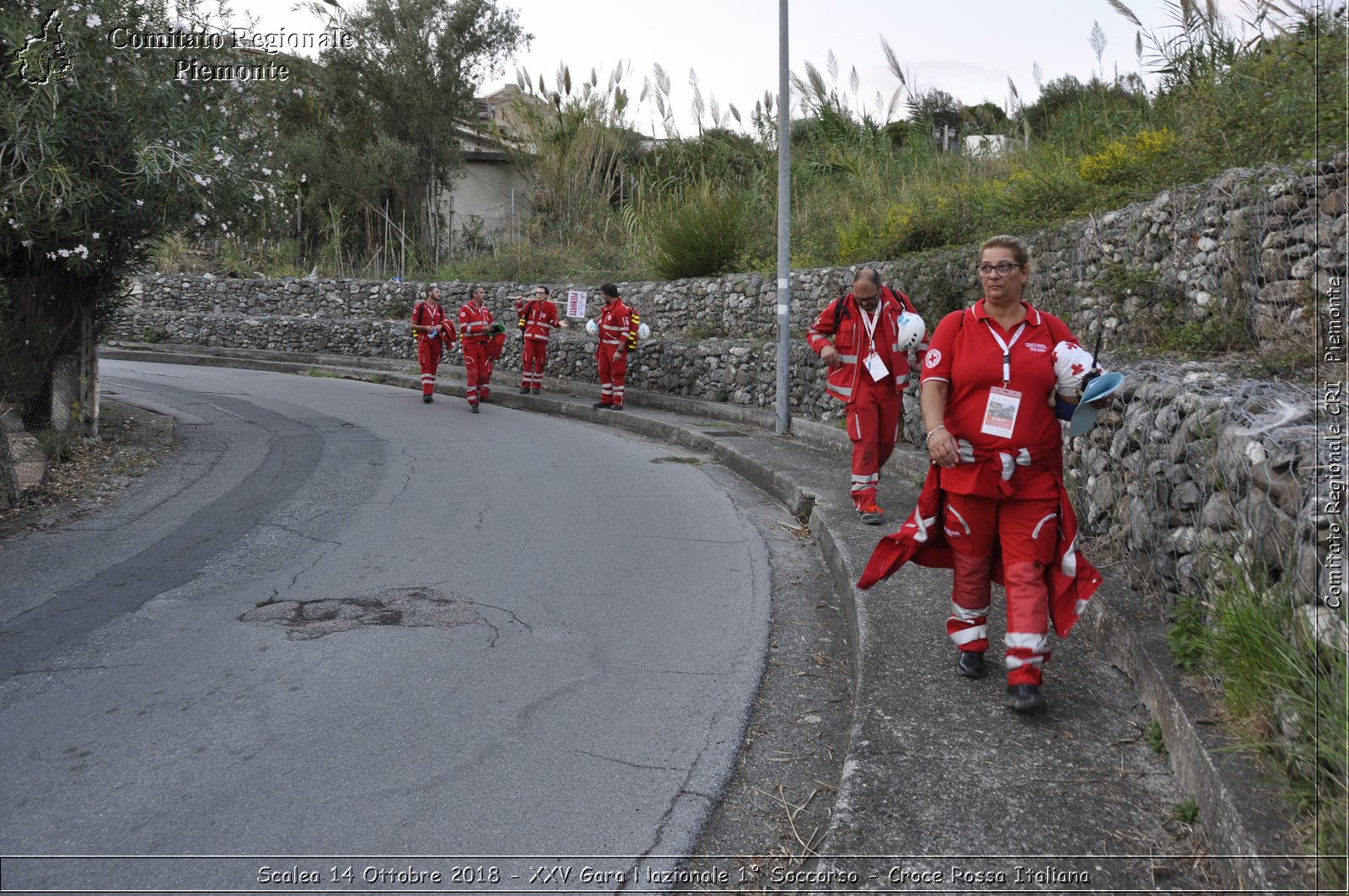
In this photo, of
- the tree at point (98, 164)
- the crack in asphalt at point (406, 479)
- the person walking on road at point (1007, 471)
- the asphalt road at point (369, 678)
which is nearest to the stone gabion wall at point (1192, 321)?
the person walking on road at point (1007, 471)

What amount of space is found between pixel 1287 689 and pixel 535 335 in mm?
15945

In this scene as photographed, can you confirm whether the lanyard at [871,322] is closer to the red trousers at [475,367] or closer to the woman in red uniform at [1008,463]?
the woman in red uniform at [1008,463]

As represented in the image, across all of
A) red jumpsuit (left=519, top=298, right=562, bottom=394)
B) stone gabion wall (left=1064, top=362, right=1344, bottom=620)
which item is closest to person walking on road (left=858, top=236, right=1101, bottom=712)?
stone gabion wall (left=1064, top=362, right=1344, bottom=620)

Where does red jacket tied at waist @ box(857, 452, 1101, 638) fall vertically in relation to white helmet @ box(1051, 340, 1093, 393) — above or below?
below

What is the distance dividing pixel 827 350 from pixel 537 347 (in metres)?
11.2

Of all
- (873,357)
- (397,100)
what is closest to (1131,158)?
(873,357)

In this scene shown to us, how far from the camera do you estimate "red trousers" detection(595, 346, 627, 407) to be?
54.1ft

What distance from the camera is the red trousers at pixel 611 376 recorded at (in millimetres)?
16500

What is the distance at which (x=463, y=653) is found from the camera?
522 cm

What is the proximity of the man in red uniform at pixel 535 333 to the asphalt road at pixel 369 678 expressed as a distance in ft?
27.8

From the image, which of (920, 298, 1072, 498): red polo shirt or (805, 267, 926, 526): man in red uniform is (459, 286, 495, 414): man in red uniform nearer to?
(805, 267, 926, 526): man in red uniform

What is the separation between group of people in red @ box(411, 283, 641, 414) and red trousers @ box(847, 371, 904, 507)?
29.4 feet

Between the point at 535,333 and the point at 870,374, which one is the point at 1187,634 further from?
the point at 535,333

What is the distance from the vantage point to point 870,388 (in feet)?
25.2
